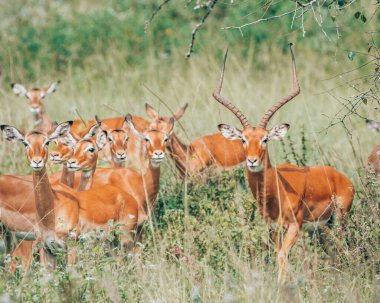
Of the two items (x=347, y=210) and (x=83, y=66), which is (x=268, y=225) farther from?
(x=83, y=66)

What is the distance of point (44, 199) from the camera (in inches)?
284

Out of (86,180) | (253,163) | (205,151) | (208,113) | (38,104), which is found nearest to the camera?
(253,163)

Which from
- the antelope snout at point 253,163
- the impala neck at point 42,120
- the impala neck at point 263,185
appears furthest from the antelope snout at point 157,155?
the impala neck at point 42,120

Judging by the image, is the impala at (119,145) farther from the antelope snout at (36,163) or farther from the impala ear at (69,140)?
the antelope snout at (36,163)

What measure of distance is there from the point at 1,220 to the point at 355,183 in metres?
3.12

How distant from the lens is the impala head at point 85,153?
8.38m

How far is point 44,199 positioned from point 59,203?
0.49 ft

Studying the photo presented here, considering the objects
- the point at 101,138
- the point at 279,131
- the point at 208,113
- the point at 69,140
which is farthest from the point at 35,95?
the point at 279,131

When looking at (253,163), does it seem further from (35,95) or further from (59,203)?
(35,95)

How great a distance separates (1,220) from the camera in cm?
757

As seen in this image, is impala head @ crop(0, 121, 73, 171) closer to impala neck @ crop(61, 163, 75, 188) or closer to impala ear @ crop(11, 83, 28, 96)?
impala neck @ crop(61, 163, 75, 188)

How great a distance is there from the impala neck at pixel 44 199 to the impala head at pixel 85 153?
3.63 ft

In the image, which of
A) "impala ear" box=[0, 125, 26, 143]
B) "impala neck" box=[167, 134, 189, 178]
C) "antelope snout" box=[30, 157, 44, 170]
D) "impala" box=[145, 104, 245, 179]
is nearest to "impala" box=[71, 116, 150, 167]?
"impala" box=[145, 104, 245, 179]

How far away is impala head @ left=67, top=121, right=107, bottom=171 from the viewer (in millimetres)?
8375
